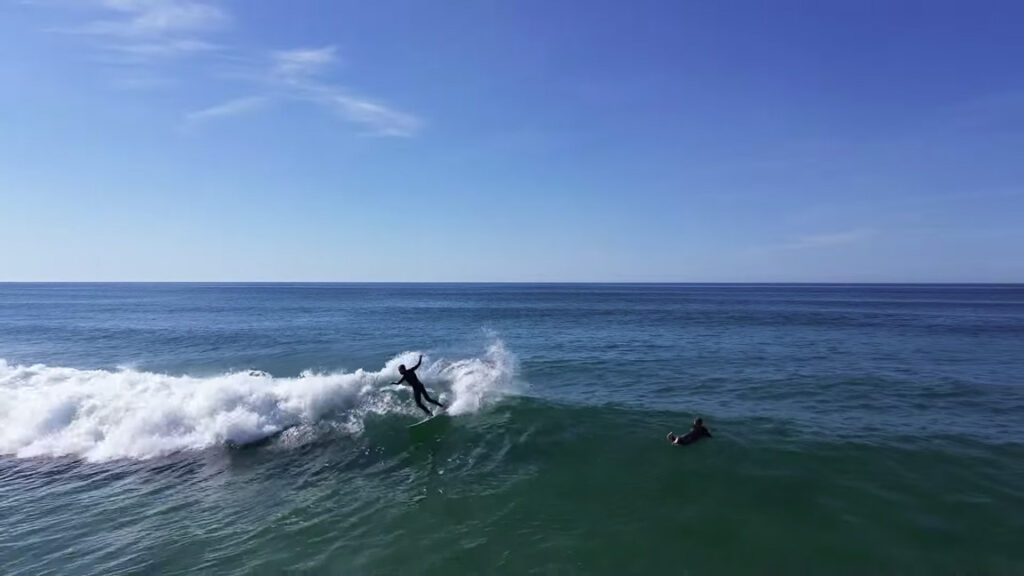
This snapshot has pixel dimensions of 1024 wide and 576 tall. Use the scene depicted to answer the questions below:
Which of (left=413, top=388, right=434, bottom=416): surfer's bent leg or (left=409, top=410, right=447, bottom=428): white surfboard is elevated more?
(left=413, top=388, right=434, bottom=416): surfer's bent leg

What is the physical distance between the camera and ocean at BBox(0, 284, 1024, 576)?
1062cm

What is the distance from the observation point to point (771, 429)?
58.8 feet

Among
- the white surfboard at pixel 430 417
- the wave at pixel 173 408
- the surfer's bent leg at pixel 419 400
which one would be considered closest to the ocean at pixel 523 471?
the wave at pixel 173 408

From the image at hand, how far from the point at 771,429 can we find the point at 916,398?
29.7 feet

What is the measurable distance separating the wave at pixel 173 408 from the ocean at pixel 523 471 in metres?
0.09

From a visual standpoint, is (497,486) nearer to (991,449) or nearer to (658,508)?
(658,508)

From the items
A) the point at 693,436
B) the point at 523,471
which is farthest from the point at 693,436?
the point at 523,471

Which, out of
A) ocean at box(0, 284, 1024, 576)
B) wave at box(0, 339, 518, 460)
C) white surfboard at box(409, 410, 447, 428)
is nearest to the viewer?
ocean at box(0, 284, 1024, 576)

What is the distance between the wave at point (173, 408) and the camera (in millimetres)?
17047

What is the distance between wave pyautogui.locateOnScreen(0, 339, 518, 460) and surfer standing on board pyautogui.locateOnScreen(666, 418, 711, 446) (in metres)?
7.61

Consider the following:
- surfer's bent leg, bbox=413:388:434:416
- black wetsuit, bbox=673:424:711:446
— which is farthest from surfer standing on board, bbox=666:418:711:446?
surfer's bent leg, bbox=413:388:434:416

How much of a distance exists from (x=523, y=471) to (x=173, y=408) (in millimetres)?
12634

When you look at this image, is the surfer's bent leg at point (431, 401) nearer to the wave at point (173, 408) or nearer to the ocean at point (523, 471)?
the wave at point (173, 408)

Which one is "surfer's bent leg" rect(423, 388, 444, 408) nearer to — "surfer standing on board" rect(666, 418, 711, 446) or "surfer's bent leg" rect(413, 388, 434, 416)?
"surfer's bent leg" rect(413, 388, 434, 416)
